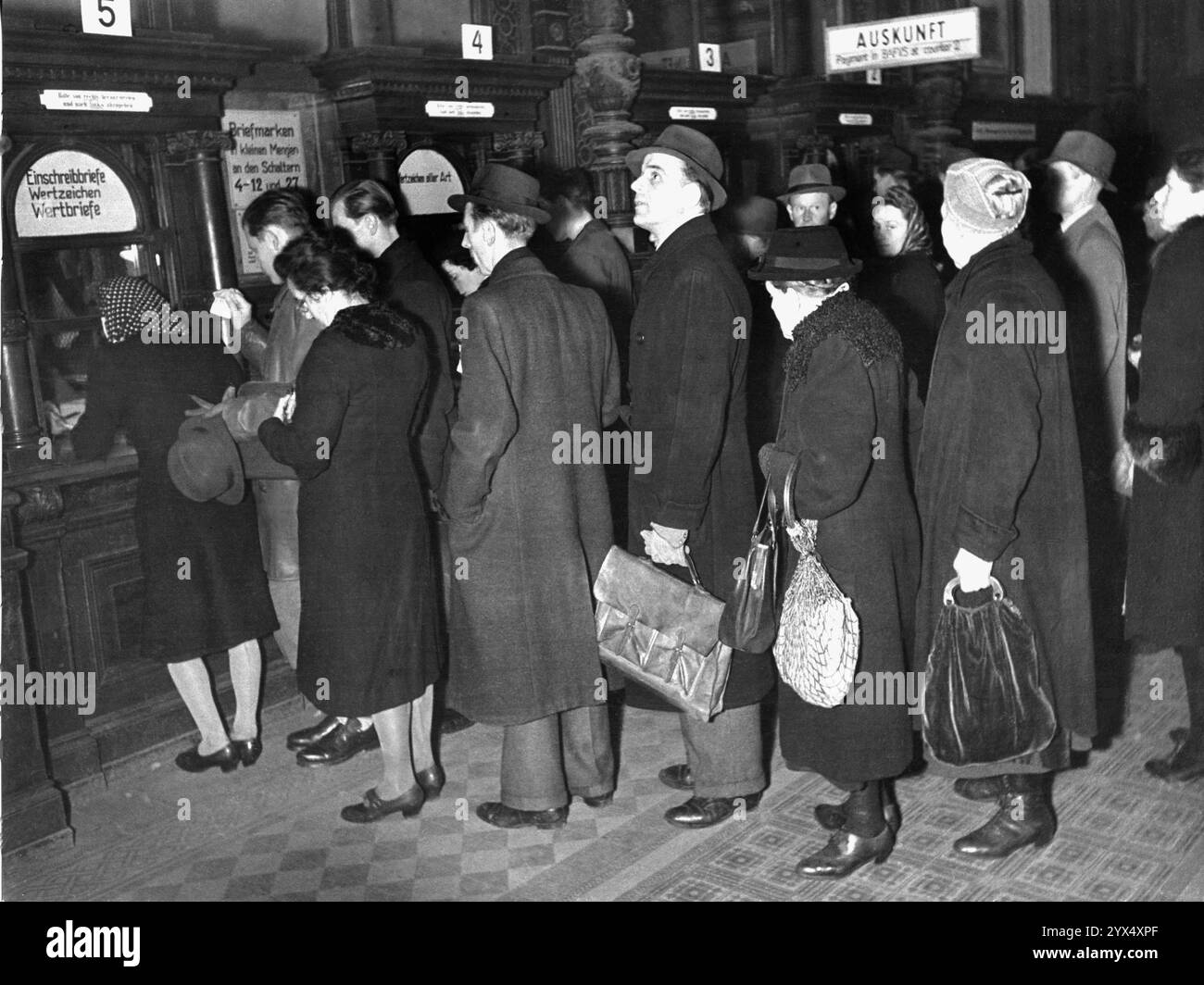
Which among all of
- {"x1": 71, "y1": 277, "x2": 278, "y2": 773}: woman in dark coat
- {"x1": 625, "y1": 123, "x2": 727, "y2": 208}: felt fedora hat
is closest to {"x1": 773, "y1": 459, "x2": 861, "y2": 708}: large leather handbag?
{"x1": 625, "y1": 123, "x2": 727, "y2": 208}: felt fedora hat

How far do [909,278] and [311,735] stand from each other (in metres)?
2.84

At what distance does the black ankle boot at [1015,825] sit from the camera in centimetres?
345

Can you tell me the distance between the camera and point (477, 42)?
5.45 meters

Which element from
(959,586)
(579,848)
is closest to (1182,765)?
(959,586)

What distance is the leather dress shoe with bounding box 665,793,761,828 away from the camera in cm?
371

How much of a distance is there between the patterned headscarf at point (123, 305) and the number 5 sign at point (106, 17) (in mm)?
828

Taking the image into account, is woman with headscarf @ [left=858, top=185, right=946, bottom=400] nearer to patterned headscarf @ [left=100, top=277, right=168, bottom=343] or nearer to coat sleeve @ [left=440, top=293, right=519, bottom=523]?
coat sleeve @ [left=440, top=293, right=519, bottom=523]

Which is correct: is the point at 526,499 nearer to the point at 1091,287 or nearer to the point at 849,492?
the point at 849,492

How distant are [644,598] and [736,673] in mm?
356

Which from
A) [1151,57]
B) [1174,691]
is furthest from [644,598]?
[1151,57]

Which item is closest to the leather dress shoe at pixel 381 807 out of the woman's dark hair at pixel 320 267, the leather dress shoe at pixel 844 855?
the leather dress shoe at pixel 844 855

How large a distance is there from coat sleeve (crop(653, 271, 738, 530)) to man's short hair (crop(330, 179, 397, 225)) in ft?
4.52
